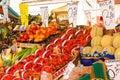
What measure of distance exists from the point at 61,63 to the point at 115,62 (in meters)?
0.77

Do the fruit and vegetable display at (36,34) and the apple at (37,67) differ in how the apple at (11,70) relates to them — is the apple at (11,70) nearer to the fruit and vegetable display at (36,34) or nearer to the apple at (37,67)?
the apple at (37,67)

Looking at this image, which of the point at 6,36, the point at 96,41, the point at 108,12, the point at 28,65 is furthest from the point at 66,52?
the point at 6,36

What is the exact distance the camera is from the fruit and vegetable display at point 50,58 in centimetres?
247

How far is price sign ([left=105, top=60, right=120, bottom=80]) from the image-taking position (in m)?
1.87

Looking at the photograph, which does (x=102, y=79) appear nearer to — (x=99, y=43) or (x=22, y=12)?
(x=99, y=43)

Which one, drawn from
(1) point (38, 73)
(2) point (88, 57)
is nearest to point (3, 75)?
(1) point (38, 73)

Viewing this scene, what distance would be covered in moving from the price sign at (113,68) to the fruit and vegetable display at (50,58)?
58cm

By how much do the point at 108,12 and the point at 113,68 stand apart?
1.70ft

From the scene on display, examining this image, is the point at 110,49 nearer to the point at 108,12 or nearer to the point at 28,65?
the point at 108,12

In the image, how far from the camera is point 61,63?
8.41 feet

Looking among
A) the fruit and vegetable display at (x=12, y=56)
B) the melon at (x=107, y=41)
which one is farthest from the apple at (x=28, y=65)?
the melon at (x=107, y=41)

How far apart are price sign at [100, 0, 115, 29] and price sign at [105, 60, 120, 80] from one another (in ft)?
1.42

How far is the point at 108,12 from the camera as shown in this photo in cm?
220

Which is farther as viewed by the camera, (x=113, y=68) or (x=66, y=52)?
(x=66, y=52)
